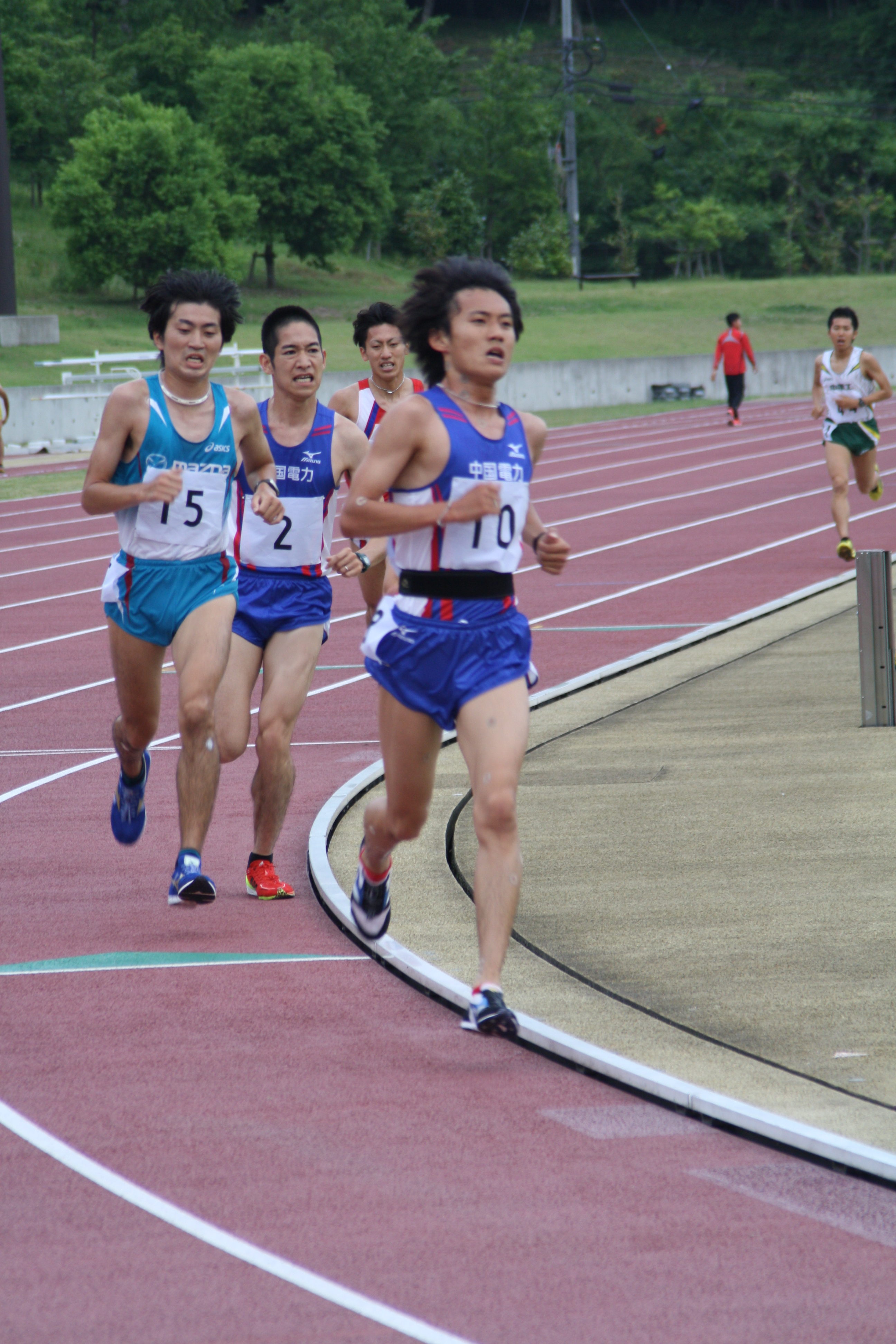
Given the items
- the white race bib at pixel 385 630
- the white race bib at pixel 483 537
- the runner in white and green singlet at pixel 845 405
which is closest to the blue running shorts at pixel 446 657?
the white race bib at pixel 385 630

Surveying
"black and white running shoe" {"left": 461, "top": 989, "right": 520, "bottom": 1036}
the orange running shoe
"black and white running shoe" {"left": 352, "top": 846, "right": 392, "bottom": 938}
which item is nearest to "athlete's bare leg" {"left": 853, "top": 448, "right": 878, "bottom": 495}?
the orange running shoe

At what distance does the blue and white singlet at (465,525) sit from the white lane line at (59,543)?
597 inches

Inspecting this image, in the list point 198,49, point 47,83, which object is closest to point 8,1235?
point 47,83

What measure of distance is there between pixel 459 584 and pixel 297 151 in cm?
7017

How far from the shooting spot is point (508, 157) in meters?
80.3

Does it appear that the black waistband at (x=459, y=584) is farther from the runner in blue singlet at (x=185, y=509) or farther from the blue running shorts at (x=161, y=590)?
the blue running shorts at (x=161, y=590)

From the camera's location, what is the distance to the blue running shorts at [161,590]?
6340 millimetres

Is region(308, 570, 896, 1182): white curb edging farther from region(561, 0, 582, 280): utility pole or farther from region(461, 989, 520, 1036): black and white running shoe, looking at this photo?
region(561, 0, 582, 280): utility pole

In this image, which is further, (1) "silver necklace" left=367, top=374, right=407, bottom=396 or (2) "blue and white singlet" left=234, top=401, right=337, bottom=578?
(1) "silver necklace" left=367, top=374, right=407, bottom=396

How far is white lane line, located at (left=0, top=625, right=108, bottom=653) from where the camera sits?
13.4m

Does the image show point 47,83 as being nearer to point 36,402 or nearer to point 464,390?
point 36,402

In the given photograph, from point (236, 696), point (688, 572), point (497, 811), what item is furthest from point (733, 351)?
point (497, 811)

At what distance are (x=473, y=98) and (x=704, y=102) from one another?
1338cm

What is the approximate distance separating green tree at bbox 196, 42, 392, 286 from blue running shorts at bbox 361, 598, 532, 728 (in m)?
66.7
